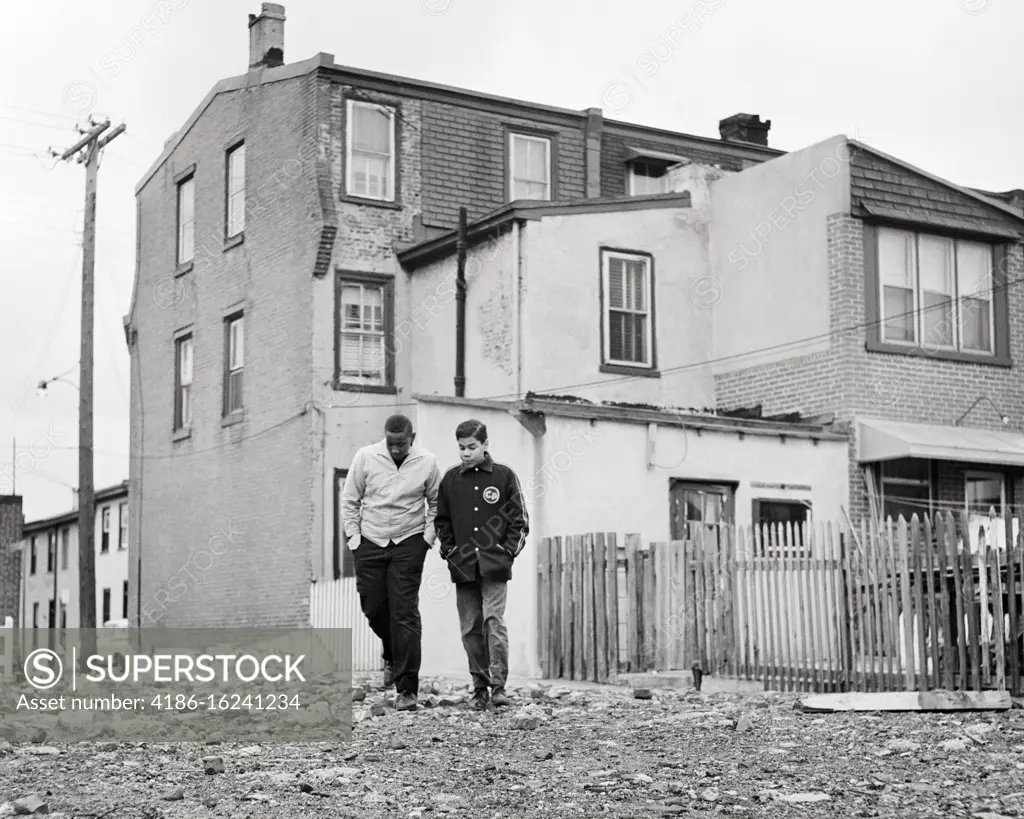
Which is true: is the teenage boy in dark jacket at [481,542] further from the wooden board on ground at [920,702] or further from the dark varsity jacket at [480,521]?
the wooden board on ground at [920,702]

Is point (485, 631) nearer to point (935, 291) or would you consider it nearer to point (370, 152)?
point (935, 291)

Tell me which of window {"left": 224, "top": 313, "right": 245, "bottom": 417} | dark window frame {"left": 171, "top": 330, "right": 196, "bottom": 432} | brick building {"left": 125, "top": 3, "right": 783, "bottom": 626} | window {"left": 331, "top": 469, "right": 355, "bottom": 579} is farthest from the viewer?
dark window frame {"left": 171, "top": 330, "right": 196, "bottom": 432}

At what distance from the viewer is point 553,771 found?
7.23m

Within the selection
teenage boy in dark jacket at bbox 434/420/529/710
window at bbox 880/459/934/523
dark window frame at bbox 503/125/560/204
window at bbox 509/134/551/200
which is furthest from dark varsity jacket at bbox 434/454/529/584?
window at bbox 509/134/551/200

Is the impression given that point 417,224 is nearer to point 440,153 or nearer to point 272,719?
point 440,153

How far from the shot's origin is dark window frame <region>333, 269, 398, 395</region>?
24281mm

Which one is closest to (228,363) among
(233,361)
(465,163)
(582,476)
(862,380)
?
(233,361)

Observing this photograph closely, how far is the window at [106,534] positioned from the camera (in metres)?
46.1

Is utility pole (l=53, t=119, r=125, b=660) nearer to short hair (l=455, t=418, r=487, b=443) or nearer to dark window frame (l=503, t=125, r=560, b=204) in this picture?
dark window frame (l=503, t=125, r=560, b=204)

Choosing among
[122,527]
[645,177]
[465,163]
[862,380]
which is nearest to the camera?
[862,380]

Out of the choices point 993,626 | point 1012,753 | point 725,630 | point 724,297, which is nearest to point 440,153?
point 724,297

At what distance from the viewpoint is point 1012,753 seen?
8047mm

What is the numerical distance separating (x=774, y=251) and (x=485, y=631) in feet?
44.3

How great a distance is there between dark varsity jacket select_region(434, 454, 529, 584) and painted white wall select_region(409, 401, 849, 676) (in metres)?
6.37
